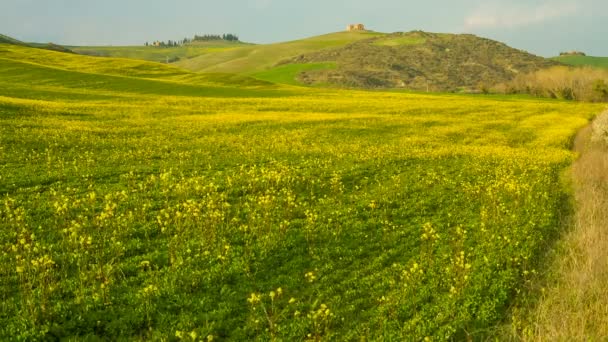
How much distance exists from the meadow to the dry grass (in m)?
0.91

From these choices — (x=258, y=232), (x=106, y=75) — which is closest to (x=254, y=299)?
(x=258, y=232)

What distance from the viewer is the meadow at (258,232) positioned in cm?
1123

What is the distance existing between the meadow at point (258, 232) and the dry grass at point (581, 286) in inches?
35.9

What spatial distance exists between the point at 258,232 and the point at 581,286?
10.0 meters

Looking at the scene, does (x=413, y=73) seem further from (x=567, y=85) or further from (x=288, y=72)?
(x=567, y=85)

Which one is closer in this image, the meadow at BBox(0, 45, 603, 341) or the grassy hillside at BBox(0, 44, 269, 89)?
the meadow at BBox(0, 45, 603, 341)

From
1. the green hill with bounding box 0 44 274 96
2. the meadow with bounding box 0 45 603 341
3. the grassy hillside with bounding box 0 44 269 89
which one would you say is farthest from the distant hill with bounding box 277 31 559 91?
the meadow with bounding box 0 45 603 341

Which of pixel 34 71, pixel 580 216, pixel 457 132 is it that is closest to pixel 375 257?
pixel 580 216

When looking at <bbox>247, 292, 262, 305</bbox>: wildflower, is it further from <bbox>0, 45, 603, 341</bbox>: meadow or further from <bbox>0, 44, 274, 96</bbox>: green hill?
<bbox>0, 44, 274, 96</bbox>: green hill

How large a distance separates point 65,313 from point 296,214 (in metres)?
9.48

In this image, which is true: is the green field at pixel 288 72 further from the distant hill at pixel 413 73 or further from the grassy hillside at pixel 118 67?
the grassy hillside at pixel 118 67

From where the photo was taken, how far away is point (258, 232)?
16.1m

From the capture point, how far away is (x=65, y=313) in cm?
1073

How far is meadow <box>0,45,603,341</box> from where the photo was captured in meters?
11.2
